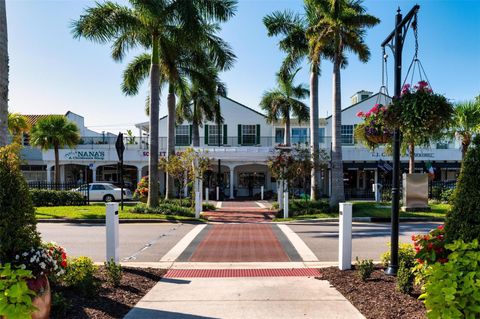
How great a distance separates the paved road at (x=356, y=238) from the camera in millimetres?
9695

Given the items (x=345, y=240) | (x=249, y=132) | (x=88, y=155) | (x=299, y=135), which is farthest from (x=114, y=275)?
(x=299, y=135)

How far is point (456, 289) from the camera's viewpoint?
347cm

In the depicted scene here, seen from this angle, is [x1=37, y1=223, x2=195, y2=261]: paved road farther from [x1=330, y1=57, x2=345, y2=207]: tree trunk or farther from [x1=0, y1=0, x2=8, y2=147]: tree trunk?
[x1=330, y1=57, x2=345, y2=207]: tree trunk

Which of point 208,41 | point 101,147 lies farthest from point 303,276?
point 101,147

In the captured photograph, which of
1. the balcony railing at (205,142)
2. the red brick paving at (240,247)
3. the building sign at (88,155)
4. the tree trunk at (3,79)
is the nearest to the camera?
the tree trunk at (3,79)

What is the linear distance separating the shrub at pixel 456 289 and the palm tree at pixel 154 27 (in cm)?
1509

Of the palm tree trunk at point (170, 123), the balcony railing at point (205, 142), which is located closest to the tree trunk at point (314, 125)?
the palm tree trunk at point (170, 123)

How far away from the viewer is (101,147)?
1400 inches

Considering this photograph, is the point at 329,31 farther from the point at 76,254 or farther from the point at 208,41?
the point at 76,254

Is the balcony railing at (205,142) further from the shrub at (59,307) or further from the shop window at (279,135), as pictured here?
the shrub at (59,307)

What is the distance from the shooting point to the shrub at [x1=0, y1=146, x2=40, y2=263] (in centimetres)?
457

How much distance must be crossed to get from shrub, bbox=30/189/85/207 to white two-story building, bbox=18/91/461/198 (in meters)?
10.8

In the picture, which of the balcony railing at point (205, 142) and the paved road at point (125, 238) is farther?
the balcony railing at point (205, 142)

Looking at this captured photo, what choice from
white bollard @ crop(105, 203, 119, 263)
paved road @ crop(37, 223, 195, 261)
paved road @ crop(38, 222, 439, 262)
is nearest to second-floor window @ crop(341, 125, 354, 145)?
paved road @ crop(38, 222, 439, 262)
